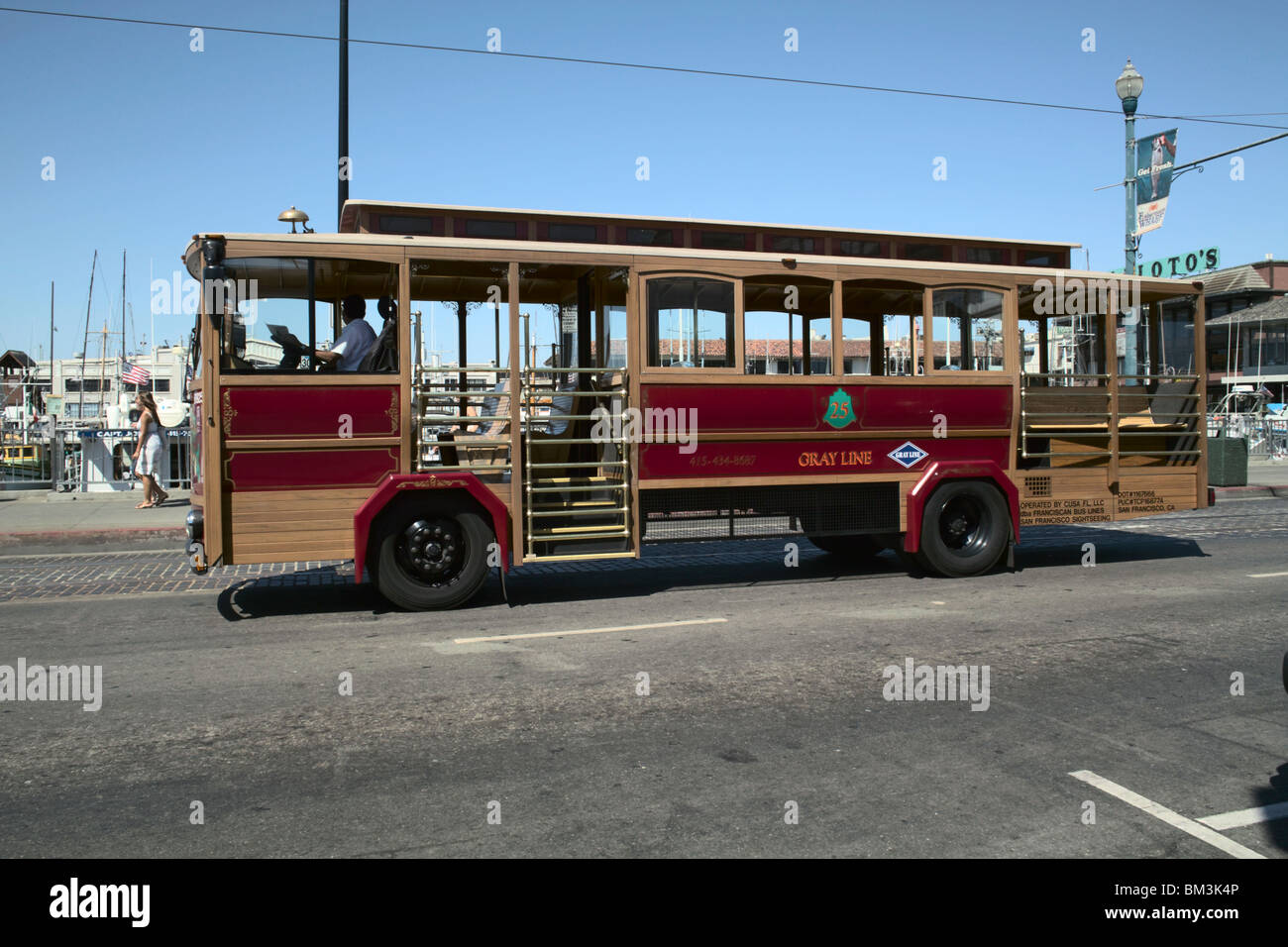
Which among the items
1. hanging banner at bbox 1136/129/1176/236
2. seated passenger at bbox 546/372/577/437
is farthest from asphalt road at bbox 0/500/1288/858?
hanging banner at bbox 1136/129/1176/236

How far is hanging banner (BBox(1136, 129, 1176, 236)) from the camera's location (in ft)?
63.9

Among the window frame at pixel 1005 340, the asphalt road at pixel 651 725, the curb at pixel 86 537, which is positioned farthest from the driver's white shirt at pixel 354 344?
the curb at pixel 86 537

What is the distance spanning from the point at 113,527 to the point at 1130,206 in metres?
19.2

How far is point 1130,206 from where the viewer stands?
20031mm

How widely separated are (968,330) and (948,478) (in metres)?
1.54

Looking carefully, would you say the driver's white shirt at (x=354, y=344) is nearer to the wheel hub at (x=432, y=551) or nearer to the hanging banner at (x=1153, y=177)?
the wheel hub at (x=432, y=551)

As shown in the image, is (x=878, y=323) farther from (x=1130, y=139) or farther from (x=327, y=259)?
(x=1130, y=139)

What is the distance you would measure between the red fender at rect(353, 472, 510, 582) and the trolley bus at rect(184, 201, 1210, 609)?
0.03 metres

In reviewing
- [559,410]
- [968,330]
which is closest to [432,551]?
[559,410]

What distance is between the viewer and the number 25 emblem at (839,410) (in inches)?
375

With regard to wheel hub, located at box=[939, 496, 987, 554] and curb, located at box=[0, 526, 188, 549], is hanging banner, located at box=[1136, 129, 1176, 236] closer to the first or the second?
wheel hub, located at box=[939, 496, 987, 554]

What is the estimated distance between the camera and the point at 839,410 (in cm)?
955
